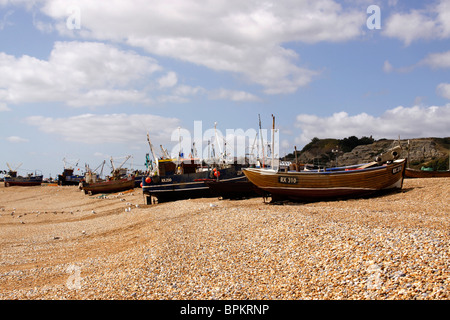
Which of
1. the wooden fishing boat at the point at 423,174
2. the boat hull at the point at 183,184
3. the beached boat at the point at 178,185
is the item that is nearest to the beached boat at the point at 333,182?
the boat hull at the point at 183,184

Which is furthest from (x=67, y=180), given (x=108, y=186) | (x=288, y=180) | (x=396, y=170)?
(x=396, y=170)

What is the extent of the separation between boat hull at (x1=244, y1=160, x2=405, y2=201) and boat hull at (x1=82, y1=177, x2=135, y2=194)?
127 ft

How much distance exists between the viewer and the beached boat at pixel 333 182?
21.2m

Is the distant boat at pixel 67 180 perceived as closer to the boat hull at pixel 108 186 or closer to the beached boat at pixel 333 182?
the boat hull at pixel 108 186

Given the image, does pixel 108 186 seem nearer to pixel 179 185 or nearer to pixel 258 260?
pixel 179 185

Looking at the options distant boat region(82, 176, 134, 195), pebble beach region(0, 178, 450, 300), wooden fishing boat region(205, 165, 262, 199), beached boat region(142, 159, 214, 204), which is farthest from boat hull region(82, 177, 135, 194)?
pebble beach region(0, 178, 450, 300)

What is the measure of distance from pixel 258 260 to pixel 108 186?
163ft

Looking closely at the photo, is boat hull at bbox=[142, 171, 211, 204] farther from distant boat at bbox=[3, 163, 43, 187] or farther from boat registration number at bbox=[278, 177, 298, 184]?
distant boat at bbox=[3, 163, 43, 187]

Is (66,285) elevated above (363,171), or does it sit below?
below

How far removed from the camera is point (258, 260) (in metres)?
9.70
